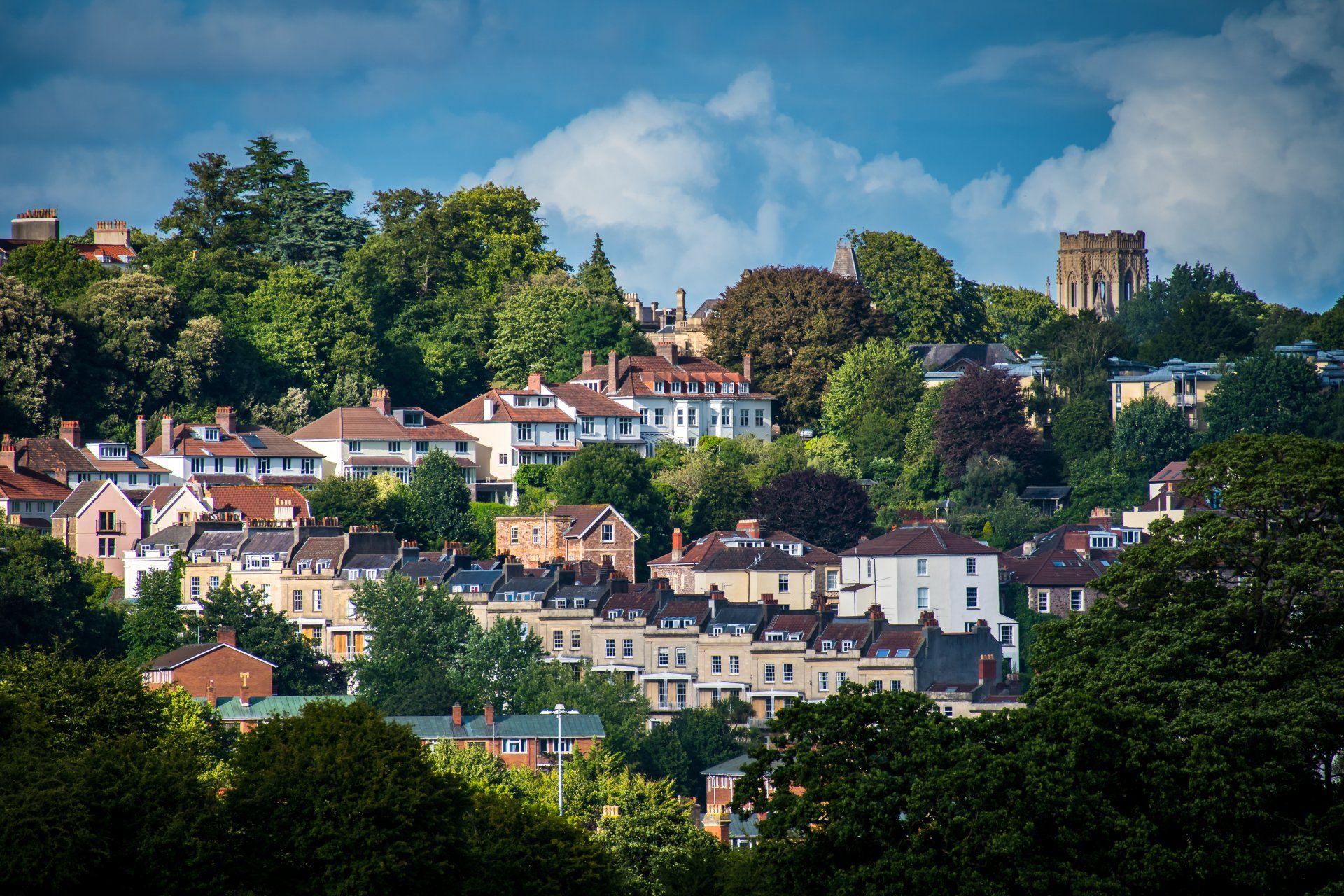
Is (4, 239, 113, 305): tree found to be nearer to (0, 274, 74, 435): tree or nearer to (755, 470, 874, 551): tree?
(0, 274, 74, 435): tree

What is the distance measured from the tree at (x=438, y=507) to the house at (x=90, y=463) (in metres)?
10.5

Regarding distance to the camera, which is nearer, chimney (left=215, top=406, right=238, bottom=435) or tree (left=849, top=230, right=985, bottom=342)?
chimney (left=215, top=406, right=238, bottom=435)

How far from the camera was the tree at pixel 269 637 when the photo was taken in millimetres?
88938

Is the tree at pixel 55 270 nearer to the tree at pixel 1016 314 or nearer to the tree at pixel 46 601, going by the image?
the tree at pixel 46 601

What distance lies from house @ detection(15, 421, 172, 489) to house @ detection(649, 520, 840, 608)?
21.7 metres

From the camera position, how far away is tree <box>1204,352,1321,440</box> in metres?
112

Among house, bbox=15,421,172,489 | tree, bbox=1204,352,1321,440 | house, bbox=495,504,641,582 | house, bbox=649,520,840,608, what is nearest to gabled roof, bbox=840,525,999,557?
house, bbox=649,520,840,608

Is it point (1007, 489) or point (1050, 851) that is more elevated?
point (1007, 489)

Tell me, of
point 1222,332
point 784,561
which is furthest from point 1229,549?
point 1222,332

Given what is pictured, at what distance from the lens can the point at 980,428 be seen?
109750 mm

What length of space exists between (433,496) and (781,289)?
26795 millimetres

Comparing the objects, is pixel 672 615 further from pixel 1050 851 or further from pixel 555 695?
pixel 1050 851

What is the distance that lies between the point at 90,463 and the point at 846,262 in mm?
56655

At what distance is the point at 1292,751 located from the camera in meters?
45.3
